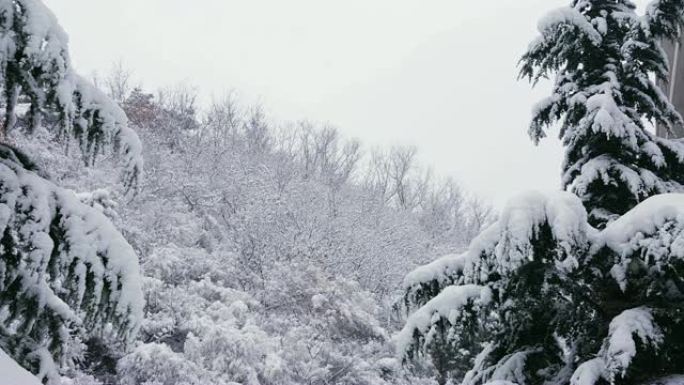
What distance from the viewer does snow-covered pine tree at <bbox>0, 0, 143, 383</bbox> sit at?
249 centimetres

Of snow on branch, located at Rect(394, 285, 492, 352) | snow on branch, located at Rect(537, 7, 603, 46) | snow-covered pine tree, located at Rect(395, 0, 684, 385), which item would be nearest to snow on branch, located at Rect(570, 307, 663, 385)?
snow-covered pine tree, located at Rect(395, 0, 684, 385)

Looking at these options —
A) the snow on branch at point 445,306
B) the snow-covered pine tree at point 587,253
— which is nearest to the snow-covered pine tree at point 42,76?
the snow on branch at point 445,306

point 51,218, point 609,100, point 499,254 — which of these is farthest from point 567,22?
point 51,218

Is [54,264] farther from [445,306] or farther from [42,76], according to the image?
[445,306]

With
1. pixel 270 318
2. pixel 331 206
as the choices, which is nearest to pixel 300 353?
pixel 270 318

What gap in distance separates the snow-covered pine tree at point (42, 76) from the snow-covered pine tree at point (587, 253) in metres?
2.27

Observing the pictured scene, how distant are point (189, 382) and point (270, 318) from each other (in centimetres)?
356

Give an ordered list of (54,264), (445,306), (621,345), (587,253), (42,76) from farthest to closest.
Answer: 1. (445,306)
2. (587,253)
3. (54,264)
4. (621,345)
5. (42,76)

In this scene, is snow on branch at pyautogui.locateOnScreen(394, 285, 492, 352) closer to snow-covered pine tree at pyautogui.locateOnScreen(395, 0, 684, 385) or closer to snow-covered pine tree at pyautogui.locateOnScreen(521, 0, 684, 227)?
snow-covered pine tree at pyautogui.locateOnScreen(395, 0, 684, 385)

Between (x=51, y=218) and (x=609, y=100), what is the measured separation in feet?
13.5

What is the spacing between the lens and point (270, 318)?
519 inches

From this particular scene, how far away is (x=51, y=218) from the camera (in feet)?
9.02

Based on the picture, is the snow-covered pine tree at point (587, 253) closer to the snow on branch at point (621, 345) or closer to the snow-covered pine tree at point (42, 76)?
the snow on branch at point (621, 345)

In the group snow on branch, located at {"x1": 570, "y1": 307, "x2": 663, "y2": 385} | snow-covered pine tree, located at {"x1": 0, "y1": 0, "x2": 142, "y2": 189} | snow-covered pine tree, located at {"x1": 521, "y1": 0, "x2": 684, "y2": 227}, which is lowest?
snow on branch, located at {"x1": 570, "y1": 307, "x2": 663, "y2": 385}
